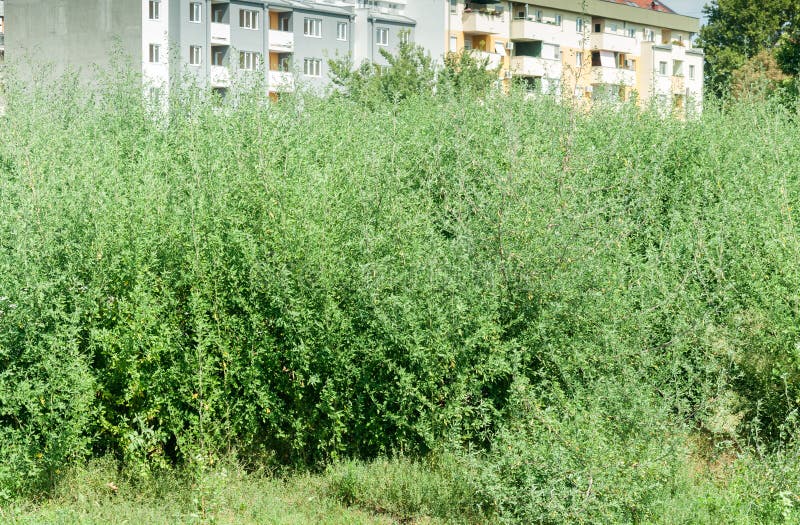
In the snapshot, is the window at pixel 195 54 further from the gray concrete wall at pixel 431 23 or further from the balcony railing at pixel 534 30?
the balcony railing at pixel 534 30

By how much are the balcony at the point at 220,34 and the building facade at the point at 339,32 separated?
0.13ft

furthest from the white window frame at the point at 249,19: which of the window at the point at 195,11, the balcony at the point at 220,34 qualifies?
the window at the point at 195,11

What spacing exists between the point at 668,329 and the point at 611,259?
74 cm

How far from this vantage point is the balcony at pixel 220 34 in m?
38.7

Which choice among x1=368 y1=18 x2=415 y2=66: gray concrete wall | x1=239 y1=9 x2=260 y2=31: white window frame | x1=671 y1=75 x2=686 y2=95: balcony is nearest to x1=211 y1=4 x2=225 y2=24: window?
x1=239 y1=9 x2=260 y2=31: white window frame

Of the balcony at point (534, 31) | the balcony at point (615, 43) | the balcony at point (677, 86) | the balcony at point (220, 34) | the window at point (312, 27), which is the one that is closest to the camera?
the balcony at point (677, 86)

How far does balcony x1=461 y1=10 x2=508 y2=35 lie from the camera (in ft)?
157

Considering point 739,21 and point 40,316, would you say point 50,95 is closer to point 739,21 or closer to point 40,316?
point 40,316

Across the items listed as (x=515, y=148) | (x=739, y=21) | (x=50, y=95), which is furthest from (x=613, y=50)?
(x=515, y=148)

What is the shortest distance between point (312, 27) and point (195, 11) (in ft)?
20.5

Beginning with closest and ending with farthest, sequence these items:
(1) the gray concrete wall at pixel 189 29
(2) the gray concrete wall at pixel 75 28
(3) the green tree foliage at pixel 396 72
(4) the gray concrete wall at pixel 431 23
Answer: (3) the green tree foliage at pixel 396 72 < (2) the gray concrete wall at pixel 75 28 < (1) the gray concrete wall at pixel 189 29 < (4) the gray concrete wall at pixel 431 23

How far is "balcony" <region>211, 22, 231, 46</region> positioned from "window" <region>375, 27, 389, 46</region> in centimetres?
855

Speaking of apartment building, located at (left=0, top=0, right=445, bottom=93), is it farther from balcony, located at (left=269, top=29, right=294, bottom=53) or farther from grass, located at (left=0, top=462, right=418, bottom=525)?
grass, located at (left=0, top=462, right=418, bottom=525)

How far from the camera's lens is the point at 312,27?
142ft
